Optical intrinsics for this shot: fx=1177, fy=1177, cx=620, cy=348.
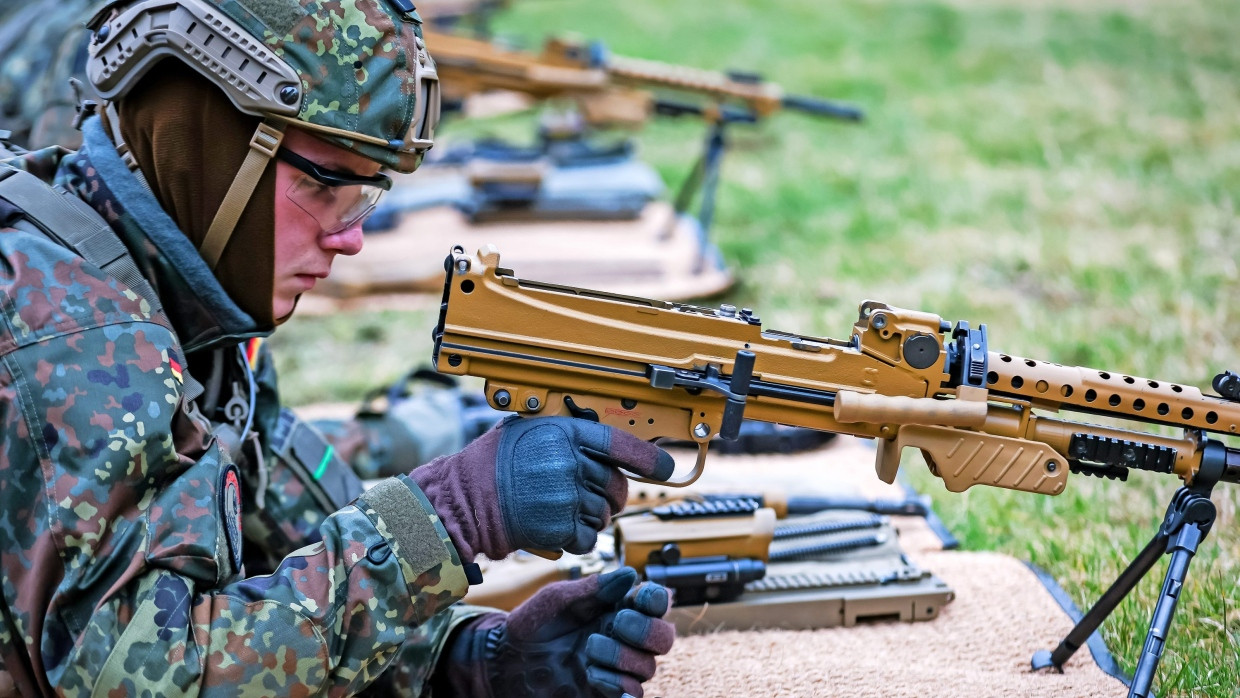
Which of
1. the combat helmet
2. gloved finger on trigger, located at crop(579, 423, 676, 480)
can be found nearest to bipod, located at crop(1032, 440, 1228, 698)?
gloved finger on trigger, located at crop(579, 423, 676, 480)

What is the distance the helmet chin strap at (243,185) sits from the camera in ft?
9.27

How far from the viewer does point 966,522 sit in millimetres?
4875

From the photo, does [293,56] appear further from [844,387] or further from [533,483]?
[844,387]

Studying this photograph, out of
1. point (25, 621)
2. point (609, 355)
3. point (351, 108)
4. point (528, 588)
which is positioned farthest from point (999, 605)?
point (25, 621)

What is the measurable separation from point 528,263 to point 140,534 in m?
5.84

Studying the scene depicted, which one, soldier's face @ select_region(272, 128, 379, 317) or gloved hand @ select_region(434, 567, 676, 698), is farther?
gloved hand @ select_region(434, 567, 676, 698)

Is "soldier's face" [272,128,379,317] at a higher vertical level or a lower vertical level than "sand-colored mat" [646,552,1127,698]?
higher

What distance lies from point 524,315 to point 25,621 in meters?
1.30

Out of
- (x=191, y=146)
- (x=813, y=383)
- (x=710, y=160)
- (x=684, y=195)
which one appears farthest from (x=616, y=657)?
(x=684, y=195)

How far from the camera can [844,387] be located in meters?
3.08

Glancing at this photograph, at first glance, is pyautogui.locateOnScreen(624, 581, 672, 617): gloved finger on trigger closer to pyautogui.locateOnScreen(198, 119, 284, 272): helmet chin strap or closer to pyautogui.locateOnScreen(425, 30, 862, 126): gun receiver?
pyautogui.locateOnScreen(198, 119, 284, 272): helmet chin strap

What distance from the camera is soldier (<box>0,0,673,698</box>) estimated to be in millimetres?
2422

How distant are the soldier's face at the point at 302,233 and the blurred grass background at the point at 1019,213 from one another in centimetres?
275

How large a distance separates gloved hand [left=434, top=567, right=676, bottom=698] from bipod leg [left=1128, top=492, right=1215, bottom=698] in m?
1.24
